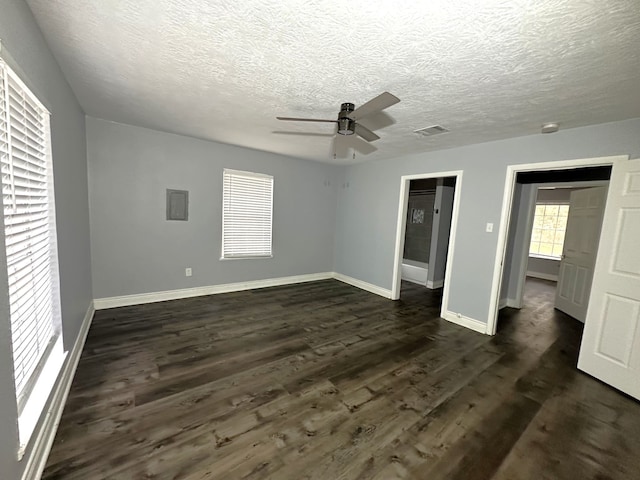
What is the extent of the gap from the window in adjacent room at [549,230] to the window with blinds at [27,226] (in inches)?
355

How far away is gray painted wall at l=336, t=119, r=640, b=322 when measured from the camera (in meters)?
2.77

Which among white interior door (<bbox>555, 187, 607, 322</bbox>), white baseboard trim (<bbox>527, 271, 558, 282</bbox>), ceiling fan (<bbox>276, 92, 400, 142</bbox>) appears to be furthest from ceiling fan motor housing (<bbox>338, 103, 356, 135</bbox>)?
white baseboard trim (<bbox>527, 271, 558, 282</bbox>)

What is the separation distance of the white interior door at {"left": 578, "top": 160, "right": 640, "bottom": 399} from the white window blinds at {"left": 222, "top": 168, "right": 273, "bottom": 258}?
447 cm

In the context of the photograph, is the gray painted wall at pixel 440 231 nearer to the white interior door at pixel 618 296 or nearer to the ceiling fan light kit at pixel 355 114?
the white interior door at pixel 618 296

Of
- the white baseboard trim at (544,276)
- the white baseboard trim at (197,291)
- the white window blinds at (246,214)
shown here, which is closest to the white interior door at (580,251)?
the white baseboard trim at (544,276)

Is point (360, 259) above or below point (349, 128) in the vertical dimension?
below

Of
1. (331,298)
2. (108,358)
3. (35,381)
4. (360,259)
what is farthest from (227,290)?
(35,381)

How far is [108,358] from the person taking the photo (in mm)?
2508

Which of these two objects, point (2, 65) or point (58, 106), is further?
point (58, 106)

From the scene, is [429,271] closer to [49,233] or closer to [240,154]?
[240,154]

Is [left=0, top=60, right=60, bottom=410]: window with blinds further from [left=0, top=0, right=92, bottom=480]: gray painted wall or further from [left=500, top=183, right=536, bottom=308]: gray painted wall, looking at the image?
[left=500, top=183, right=536, bottom=308]: gray painted wall

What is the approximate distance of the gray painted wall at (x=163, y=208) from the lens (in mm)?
3508

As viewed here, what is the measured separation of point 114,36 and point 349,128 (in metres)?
1.66

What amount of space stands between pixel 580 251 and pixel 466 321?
245 cm
